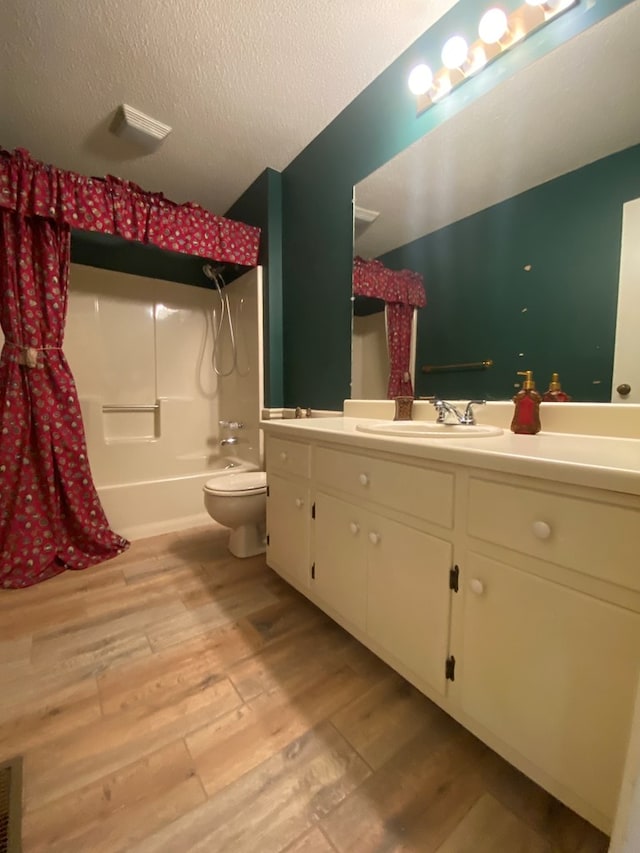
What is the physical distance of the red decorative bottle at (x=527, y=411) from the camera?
1.03 metres

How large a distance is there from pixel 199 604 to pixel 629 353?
176cm

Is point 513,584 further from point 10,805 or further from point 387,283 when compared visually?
point 387,283

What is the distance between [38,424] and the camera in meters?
1.70

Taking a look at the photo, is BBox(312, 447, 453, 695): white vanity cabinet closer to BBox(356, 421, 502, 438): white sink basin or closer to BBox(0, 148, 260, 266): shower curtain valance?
BBox(356, 421, 502, 438): white sink basin

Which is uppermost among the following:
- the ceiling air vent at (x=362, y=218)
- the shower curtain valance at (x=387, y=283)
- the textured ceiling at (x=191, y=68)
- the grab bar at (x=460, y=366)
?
the textured ceiling at (x=191, y=68)

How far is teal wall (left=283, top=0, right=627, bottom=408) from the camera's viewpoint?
117cm

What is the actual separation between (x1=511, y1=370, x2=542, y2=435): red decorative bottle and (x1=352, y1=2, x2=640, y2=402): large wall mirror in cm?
10

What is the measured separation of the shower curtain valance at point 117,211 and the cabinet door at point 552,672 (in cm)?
216

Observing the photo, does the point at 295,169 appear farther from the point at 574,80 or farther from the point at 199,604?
the point at 199,604

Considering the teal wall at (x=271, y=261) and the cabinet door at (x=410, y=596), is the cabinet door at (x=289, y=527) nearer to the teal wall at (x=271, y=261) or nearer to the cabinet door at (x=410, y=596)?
the cabinet door at (x=410, y=596)

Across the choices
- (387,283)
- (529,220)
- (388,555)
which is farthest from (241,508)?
(529,220)

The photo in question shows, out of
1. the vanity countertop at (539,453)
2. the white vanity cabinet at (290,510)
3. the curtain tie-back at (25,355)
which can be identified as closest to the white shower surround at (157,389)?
the curtain tie-back at (25,355)

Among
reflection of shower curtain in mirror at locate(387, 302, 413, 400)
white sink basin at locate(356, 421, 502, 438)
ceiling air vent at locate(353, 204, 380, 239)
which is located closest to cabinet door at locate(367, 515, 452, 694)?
white sink basin at locate(356, 421, 502, 438)

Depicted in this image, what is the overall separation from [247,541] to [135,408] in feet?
4.37
